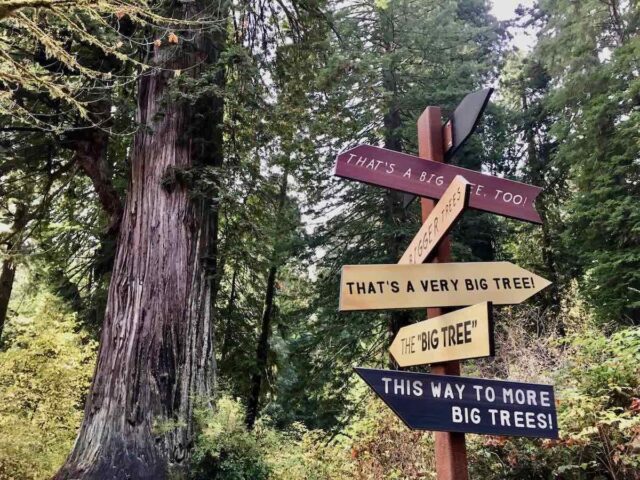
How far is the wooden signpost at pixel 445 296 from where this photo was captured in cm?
240

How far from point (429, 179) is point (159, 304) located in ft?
11.5

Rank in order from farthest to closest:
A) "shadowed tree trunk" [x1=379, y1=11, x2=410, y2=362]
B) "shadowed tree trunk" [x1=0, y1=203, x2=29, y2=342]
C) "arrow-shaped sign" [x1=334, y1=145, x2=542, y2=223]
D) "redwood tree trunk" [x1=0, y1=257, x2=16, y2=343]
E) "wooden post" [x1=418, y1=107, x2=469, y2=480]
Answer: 1. "redwood tree trunk" [x1=0, y1=257, x2=16, y2=343]
2. "shadowed tree trunk" [x1=379, y1=11, x2=410, y2=362]
3. "shadowed tree trunk" [x1=0, y1=203, x2=29, y2=342]
4. "arrow-shaped sign" [x1=334, y1=145, x2=542, y2=223]
5. "wooden post" [x1=418, y1=107, x2=469, y2=480]

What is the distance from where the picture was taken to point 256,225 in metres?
Result: 6.32

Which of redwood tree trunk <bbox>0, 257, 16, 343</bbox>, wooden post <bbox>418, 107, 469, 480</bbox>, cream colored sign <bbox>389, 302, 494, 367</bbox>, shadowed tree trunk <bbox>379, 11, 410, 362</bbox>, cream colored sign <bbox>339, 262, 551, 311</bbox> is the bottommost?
wooden post <bbox>418, 107, 469, 480</bbox>

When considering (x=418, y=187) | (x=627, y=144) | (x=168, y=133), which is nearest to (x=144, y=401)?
(x=168, y=133)

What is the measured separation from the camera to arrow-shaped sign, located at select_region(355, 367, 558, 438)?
2385 millimetres

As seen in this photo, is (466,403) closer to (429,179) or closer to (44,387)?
(429,179)

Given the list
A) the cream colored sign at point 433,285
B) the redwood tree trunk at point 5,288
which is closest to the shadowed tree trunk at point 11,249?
the redwood tree trunk at point 5,288

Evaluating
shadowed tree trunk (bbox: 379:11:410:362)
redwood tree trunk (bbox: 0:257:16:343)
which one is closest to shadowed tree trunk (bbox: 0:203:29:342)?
redwood tree trunk (bbox: 0:257:16:343)

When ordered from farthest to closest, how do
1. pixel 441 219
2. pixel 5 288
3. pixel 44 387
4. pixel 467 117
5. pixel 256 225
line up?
pixel 5 288, pixel 44 387, pixel 256 225, pixel 467 117, pixel 441 219

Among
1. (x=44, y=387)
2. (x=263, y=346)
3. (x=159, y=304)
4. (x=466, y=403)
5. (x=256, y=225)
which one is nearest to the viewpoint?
(x=466, y=403)

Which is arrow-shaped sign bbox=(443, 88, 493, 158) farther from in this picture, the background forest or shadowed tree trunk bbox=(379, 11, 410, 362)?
shadowed tree trunk bbox=(379, 11, 410, 362)

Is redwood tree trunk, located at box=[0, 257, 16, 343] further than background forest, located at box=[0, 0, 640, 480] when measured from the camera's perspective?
Yes

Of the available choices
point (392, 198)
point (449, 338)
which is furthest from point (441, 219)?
point (392, 198)
